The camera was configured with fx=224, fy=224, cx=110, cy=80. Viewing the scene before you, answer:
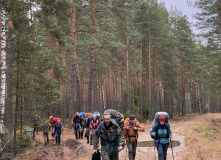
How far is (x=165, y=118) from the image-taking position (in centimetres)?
688

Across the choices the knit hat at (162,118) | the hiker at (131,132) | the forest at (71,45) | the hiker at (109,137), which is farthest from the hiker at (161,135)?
the forest at (71,45)

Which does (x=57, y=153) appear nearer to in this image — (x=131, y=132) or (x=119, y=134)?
(x=131, y=132)

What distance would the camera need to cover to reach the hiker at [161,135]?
22.1ft

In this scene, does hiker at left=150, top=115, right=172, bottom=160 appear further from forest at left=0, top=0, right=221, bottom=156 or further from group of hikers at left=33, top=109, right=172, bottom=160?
forest at left=0, top=0, right=221, bottom=156

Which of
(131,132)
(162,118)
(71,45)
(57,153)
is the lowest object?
(57,153)

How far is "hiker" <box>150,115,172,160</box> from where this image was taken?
6.74 m

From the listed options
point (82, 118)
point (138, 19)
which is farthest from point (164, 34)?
point (82, 118)

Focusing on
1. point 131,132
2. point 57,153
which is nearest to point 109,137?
point 131,132

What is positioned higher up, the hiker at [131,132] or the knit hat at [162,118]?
the knit hat at [162,118]

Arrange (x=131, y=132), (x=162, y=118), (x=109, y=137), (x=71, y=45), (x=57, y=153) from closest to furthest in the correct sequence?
(x=109, y=137), (x=162, y=118), (x=131, y=132), (x=57, y=153), (x=71, y=45)

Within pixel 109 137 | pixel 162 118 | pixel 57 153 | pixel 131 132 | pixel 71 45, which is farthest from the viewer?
pixel 71 45

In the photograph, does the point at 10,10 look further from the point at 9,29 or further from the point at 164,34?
the point at 164,34

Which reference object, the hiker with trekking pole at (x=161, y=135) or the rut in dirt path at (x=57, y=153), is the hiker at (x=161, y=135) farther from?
the rut in dirt path at (x=57, y=153)

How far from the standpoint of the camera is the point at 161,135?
6.76 m
